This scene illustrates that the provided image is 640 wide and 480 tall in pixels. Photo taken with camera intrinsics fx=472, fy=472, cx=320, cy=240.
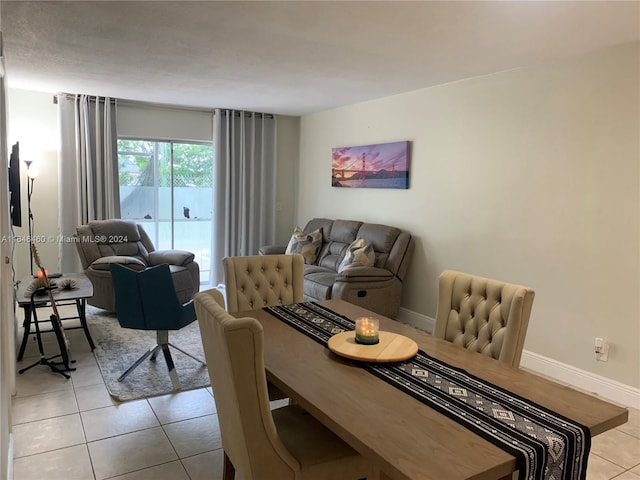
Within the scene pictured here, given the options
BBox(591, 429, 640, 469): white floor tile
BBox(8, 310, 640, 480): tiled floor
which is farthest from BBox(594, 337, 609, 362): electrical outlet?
BBox(591, 429, 640, 469): white floor tile

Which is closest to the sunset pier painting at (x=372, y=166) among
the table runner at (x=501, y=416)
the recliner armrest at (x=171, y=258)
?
the recliner armrest at (x=171, y=258)

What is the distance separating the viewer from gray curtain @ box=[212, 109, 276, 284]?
6344 millimetres

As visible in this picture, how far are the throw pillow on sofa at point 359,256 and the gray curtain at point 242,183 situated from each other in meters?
2.10

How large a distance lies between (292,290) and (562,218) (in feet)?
6.92

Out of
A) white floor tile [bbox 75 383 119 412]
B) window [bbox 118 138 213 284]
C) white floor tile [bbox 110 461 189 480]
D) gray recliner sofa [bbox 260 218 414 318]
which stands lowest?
white floor tile [bbox 110 461 189 480]

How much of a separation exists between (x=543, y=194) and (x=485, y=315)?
1840mm

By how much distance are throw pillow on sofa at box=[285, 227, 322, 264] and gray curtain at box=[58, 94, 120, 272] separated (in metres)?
2.25

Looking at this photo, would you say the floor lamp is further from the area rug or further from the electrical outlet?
the electrical outlet

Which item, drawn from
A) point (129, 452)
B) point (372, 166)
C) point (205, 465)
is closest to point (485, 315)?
point (205, 465)

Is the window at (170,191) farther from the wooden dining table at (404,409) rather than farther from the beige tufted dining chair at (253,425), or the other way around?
the beige tufted dining chair at (253,425)

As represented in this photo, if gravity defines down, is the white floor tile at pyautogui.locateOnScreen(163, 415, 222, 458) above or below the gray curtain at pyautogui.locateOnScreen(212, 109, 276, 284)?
below

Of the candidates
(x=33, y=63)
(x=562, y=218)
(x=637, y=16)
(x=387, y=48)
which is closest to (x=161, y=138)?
(x=33, y=63)

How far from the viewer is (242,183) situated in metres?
6.50

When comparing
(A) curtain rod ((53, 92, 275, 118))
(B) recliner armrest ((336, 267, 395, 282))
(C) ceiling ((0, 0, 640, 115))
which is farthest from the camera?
(A) curtain rod ((53, 92, 275, 118))
